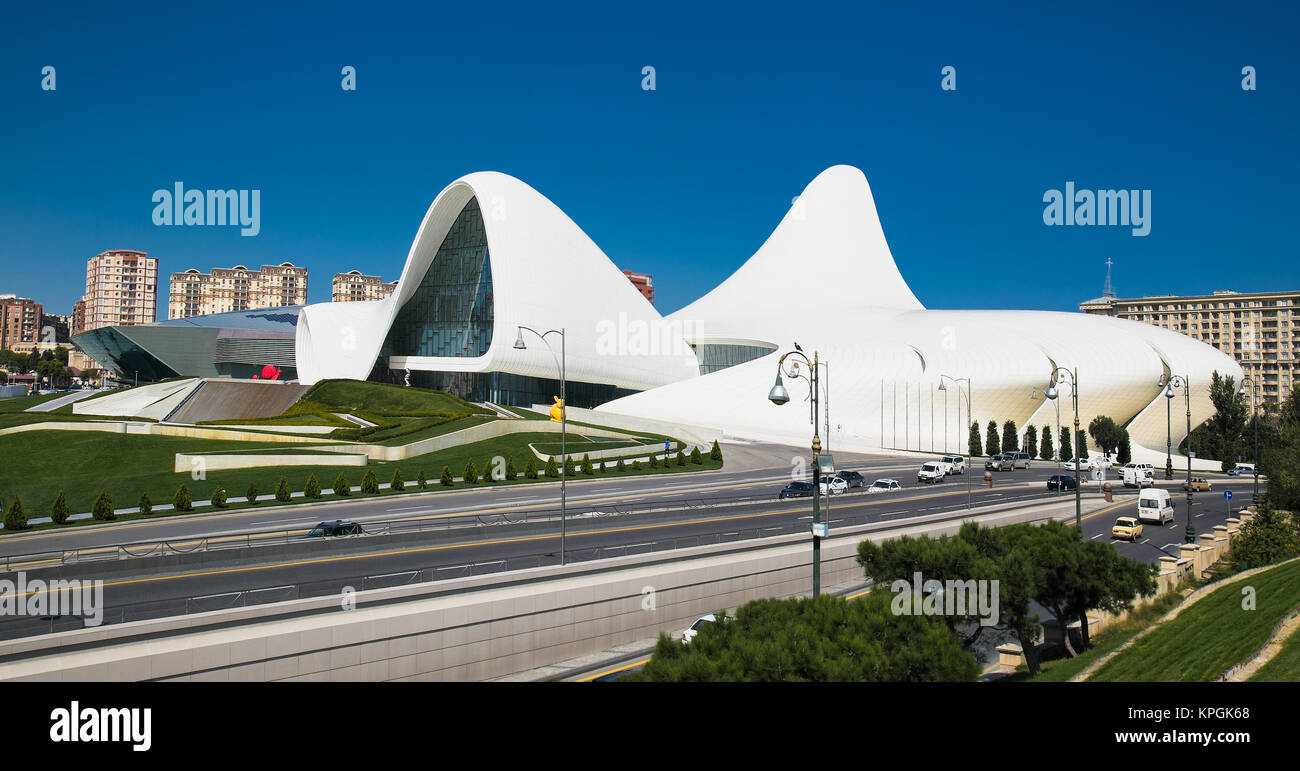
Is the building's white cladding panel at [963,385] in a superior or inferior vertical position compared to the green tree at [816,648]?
superior

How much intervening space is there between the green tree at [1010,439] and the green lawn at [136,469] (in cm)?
2983

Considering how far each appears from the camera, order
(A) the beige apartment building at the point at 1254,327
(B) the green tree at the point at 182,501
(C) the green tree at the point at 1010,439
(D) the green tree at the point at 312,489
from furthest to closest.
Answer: (A) the beige apartment building at the point at 1254,327
(C) the green tree at the point at 1010,439
(D) the green tree at the point at 312,489
(B) the green tree at the point at 182,501

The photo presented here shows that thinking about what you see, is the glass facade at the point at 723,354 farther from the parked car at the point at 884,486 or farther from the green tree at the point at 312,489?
the green tree at the point at 312,489

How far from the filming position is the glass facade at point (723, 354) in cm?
8606

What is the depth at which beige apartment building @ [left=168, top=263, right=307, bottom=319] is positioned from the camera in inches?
6934

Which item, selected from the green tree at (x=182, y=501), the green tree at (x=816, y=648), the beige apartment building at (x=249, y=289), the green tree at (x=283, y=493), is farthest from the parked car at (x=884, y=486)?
the beige apartment building at (x=249, y=289)

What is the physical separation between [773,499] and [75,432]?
33143mm

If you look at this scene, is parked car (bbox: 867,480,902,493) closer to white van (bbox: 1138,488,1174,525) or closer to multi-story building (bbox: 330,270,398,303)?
white van (bbox: 1138,488,1174,525)

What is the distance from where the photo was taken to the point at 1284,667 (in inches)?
370

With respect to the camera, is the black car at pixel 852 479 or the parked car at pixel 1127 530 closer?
the parked car at pixel 1127 530

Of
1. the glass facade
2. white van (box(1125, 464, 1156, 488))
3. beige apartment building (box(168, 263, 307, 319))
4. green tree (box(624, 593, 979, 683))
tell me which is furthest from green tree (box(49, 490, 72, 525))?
beige apartment building (box(168, 263, 307, 319))

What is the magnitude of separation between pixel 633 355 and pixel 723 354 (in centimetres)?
1641
